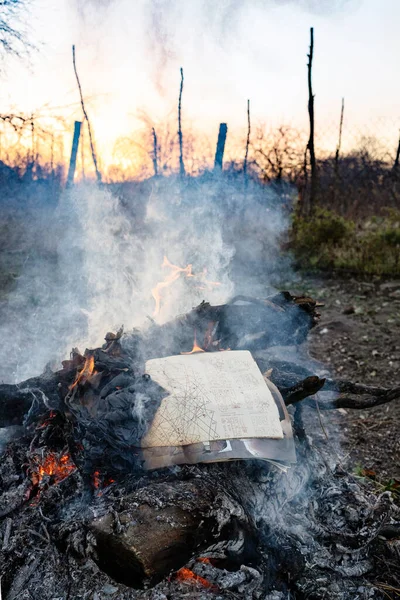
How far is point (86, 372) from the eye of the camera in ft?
7.66

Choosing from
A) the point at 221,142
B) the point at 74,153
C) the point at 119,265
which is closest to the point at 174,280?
the point at 119,265

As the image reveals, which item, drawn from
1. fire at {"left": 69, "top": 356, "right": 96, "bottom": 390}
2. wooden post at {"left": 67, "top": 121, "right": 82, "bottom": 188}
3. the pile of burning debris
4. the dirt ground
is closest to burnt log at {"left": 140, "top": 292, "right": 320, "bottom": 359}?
the pile of burning debris

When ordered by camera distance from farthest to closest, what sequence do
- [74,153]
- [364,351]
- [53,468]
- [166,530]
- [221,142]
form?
1. [74,153]
2. [221,142]
3. [364,351]
4. [53,468]
5. [166,530]

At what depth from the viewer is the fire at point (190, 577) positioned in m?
1.86

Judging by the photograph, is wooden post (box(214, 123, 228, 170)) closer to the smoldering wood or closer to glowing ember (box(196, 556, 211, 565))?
the smoldering wood

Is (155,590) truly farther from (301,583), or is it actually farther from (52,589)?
(301,583)

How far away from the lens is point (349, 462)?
Result: 133 inches

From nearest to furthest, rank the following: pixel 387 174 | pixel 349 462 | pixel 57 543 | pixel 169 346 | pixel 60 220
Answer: pixel 57 543 < pixel 169 346 < pixel 349 462 < pixel 60 220 < pixel 387 174

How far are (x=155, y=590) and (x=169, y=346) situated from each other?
4.83 ft

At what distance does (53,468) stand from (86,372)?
0.56 m

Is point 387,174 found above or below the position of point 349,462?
above

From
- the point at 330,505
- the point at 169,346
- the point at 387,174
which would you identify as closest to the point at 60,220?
the point at 169,346

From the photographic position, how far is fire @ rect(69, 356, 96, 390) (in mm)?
2297

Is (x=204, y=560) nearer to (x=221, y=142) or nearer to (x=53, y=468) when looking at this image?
(x=53, y=468)
